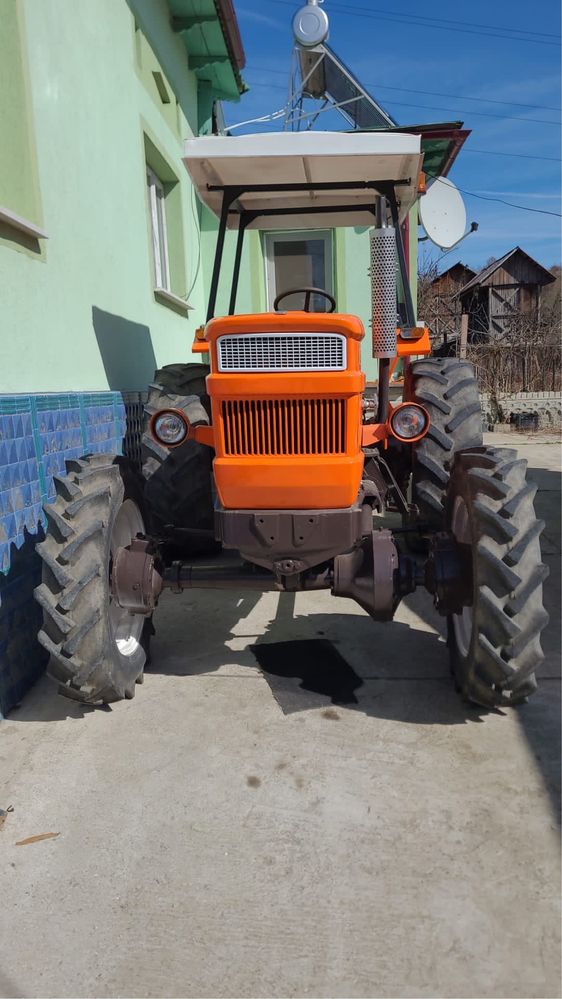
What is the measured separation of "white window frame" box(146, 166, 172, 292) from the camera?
6.57 meters

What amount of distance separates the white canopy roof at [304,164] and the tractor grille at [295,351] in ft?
3.19

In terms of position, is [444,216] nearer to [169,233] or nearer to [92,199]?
[169,233]

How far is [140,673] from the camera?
292 cm

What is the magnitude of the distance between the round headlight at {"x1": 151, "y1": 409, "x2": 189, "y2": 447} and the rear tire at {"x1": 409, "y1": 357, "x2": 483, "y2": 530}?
1317 mm

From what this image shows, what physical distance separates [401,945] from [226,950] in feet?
1.42

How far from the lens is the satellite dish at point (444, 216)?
7410 millimetres

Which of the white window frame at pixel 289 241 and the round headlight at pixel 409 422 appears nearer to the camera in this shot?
the round headlight at pixel 409 422

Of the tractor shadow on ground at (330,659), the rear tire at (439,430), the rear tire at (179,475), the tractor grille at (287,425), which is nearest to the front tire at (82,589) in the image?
the tractor shadow on ground at (330,659)

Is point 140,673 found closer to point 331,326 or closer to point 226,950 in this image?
point 226,950

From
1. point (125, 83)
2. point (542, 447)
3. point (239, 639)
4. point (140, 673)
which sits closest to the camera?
point (140, 673)

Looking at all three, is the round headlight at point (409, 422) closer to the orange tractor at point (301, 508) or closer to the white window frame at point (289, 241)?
the orange tractor at point (301, 508)

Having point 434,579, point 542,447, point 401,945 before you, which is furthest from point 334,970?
point 542,447

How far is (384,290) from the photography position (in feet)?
9.15

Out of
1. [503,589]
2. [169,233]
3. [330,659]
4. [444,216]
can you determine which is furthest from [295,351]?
[444,216]
